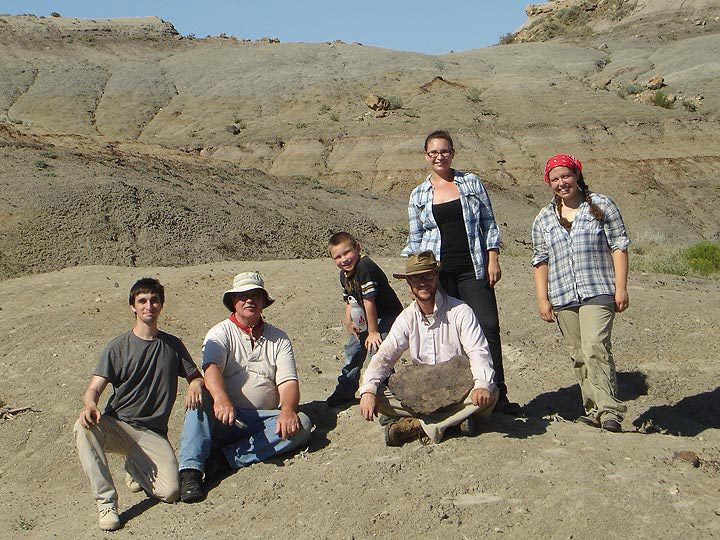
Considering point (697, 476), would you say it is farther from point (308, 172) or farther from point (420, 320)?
point (308, 172)

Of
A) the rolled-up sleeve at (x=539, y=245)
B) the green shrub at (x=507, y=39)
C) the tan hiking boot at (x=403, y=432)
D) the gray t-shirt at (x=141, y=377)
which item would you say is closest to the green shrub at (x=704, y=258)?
the rolled-up sleeve at (x=539, y=245)

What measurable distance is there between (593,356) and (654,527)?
1622mm

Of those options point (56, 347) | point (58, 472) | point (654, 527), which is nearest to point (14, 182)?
point (56, 347)

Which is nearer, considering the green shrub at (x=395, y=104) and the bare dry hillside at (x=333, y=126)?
the bare dry hillside at (x=333, y=126)

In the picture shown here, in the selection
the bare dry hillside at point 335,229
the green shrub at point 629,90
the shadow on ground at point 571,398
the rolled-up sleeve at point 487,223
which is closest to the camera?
the bare dry hillside at point 335,229

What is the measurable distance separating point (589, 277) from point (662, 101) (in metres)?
32.3

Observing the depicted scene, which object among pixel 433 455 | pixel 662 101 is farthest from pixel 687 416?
pixel 662 101

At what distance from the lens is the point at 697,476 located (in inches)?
165

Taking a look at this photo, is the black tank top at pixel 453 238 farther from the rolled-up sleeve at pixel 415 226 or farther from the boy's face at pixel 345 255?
the boy's face at pixel 345 255

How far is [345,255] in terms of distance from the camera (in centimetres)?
546

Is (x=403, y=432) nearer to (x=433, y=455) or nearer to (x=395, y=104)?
(x=433, y=455)

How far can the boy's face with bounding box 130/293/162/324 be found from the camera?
194 inches

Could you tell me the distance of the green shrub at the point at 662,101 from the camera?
33.9 meters

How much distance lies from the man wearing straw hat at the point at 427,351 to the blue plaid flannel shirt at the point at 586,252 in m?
0.83
